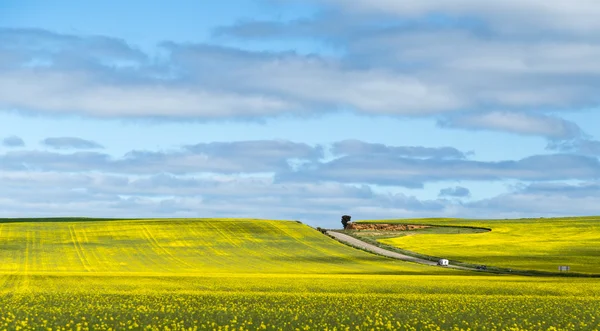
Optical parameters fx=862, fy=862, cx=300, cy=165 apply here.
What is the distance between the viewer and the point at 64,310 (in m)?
38.2

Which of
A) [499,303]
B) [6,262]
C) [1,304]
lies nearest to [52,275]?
[6,262]

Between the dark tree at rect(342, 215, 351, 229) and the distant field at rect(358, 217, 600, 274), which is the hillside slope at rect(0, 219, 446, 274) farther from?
the dark tree at rect(342, 215, 351, 229)

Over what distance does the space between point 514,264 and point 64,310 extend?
62.8m

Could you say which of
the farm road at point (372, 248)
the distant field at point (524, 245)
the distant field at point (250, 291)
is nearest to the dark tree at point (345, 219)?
the farm road at point (372, 248)

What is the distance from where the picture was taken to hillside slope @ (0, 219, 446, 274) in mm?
88812

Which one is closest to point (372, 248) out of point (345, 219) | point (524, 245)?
point (524, 245)

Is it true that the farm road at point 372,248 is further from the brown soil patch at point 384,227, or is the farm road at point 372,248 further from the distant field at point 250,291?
the brown soil patch at point 384,227

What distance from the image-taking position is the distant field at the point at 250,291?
35.0 metres

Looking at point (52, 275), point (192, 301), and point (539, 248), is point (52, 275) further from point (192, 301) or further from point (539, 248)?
point (539, 248)

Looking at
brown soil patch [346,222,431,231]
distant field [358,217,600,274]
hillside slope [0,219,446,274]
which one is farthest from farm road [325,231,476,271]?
brown soil patch [346,222,431,231]

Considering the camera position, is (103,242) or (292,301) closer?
(292,301)

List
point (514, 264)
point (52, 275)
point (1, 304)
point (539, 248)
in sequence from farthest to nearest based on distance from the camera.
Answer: point (539, 248)
point (514, 264)
point (52, 275)
point (1, 304)

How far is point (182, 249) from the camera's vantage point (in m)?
110

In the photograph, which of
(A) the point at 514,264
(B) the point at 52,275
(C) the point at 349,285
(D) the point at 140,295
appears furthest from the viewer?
(A) the point at 514,264
